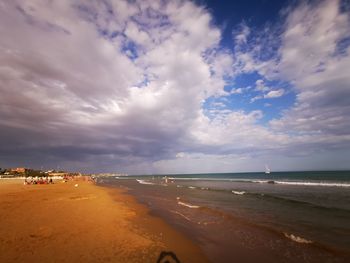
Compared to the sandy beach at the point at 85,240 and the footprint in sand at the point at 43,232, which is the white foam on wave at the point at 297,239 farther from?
the footprint in sand at the point at 43,232

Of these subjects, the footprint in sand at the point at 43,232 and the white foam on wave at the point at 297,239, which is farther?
the white foam on wave at the point at 297,239

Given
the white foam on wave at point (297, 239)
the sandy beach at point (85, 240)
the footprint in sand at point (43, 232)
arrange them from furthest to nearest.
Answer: the white foam on wave at point (297, 239) < the footprint in sand at point (43, 232) < the sandy beach at point (85, 240)

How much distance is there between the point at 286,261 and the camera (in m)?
8.73

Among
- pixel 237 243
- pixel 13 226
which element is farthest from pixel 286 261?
pixel 13 226

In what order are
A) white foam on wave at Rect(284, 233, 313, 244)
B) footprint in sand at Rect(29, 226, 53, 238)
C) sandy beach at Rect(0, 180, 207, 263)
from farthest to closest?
white foam on wave at Rect(284, 233, 313, 244), footprint in sand at Rect(29, 226, 53, 238), sandy beach at Rect(0, 180, 207, 263)

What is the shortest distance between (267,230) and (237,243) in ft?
11.2

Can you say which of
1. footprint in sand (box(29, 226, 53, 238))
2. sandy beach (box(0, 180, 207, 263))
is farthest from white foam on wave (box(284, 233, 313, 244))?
footprint in sand (box(29, 226, 53, 238))

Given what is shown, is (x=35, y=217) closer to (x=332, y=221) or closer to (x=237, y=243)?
(x=237, y=243)

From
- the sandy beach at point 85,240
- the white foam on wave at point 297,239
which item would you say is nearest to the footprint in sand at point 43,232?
the sandy beach at point 85,240

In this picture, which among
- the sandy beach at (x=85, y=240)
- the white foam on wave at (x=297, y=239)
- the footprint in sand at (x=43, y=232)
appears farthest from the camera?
the white foam on wave at (x=297, y=239)

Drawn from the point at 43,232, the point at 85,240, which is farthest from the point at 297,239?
the point at 43,232

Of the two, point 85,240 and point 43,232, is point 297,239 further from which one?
point 43,232

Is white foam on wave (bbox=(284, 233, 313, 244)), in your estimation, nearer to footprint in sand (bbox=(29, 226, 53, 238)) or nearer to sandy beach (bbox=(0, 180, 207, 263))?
sandy beach (bbox=(0, 180, 207, 263))

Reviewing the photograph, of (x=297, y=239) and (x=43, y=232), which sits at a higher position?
(x=43, y=232)
